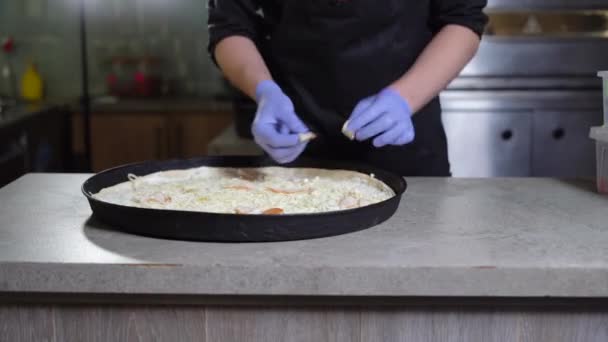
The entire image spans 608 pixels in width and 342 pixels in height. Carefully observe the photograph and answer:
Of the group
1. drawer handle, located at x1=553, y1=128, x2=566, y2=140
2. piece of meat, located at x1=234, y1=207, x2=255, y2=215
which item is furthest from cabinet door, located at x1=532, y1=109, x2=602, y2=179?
piece of meat, located at x1=234, y1=207, x2=255, y2=215

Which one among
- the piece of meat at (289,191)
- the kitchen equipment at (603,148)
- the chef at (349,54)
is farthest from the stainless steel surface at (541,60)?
the piece of meat at (289,191)

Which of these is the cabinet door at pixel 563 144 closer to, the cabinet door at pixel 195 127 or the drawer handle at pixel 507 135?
the drawer handle at pixel 507 135

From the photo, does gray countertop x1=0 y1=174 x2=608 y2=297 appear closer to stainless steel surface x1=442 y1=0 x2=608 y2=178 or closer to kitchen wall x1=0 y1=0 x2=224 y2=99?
stainless steel surface x1=442 y1=0 x2=608 y2=178

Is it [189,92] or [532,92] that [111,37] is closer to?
[189,92]

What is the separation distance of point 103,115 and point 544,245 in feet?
10.9

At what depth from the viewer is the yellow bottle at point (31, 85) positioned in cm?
450

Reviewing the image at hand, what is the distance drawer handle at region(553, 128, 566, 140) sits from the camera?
3180 millimetres

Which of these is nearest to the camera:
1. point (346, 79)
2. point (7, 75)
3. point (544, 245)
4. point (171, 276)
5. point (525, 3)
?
point (171, 276)

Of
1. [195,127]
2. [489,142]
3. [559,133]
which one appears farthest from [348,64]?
[195,127]

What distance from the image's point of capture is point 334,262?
1.09m

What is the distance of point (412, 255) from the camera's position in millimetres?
1135

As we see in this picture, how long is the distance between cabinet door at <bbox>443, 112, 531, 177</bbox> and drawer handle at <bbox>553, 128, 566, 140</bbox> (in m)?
0.11

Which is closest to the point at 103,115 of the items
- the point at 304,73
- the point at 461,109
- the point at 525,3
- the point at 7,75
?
the point at 7,75

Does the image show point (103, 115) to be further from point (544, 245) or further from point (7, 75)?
point (544, 245)
